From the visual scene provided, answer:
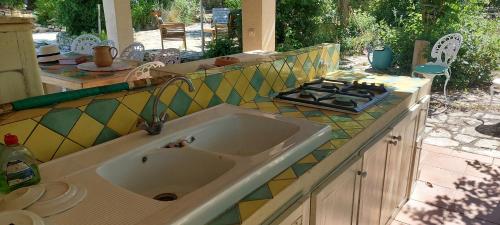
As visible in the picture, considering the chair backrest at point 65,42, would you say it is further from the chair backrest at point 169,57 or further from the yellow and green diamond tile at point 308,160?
the yellow and green diamond tile at point 308,160

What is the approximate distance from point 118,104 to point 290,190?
64cm

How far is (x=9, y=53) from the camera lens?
1071 millimetres

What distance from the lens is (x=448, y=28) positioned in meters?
5.57

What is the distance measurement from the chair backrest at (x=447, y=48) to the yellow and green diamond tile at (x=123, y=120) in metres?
4.56

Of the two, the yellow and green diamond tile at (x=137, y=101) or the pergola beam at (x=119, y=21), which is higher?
the pergola beam at (x=119, y=21)

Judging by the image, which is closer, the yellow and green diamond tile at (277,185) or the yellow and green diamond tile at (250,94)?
the yellow and green diamond tile at (277,185)

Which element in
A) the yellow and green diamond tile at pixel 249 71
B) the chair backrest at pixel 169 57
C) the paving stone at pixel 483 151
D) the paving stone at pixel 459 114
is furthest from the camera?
the paving stone at pixel 459 114

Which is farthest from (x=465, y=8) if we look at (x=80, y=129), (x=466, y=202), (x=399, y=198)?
(x=80, y=129)

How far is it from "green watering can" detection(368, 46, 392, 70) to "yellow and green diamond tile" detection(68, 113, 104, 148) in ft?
17.7

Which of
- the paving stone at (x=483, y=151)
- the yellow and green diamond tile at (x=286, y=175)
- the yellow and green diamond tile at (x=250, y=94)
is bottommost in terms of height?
the paving stone at (x=483, y=151)

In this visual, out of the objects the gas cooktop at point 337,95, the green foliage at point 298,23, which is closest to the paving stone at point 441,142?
the gas cooktop at point 337,95

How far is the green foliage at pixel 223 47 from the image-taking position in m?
5.93

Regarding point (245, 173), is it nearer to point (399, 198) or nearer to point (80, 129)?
point (80, 129)

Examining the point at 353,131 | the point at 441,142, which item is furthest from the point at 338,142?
the point at 441,142
